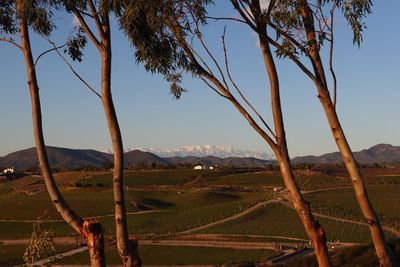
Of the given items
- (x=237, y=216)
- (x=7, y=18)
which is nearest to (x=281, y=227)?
(x=237, y=216)

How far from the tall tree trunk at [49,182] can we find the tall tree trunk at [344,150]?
510cm

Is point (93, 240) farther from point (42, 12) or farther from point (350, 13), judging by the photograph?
point (350, 13)

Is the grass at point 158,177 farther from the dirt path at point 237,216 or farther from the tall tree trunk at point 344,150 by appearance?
the tall tree trunk at point 344,150

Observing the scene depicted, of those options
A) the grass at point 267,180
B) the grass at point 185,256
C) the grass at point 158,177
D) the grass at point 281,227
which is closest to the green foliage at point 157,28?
the grass at point 185,256

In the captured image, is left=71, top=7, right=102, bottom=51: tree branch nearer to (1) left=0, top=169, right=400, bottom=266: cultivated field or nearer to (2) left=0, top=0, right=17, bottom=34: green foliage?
(2) left=0, top=0, right=17, bottom=34: green foliage

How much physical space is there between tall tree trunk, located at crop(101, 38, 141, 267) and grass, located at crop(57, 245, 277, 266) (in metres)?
35.1

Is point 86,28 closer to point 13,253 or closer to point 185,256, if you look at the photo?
point 185,256

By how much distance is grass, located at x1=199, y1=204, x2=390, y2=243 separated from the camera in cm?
6428

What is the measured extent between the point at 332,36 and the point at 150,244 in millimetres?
51455

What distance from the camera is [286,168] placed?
12.6 metres

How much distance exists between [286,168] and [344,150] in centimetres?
122

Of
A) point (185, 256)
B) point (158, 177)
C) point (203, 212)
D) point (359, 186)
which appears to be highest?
point (158, 177)

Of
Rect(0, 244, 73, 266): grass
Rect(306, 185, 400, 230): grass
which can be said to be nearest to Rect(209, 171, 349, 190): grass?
Rect(306, 185, 400, 230): grass

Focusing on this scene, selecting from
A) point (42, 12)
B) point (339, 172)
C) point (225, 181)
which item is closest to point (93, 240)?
point (42, 12)
